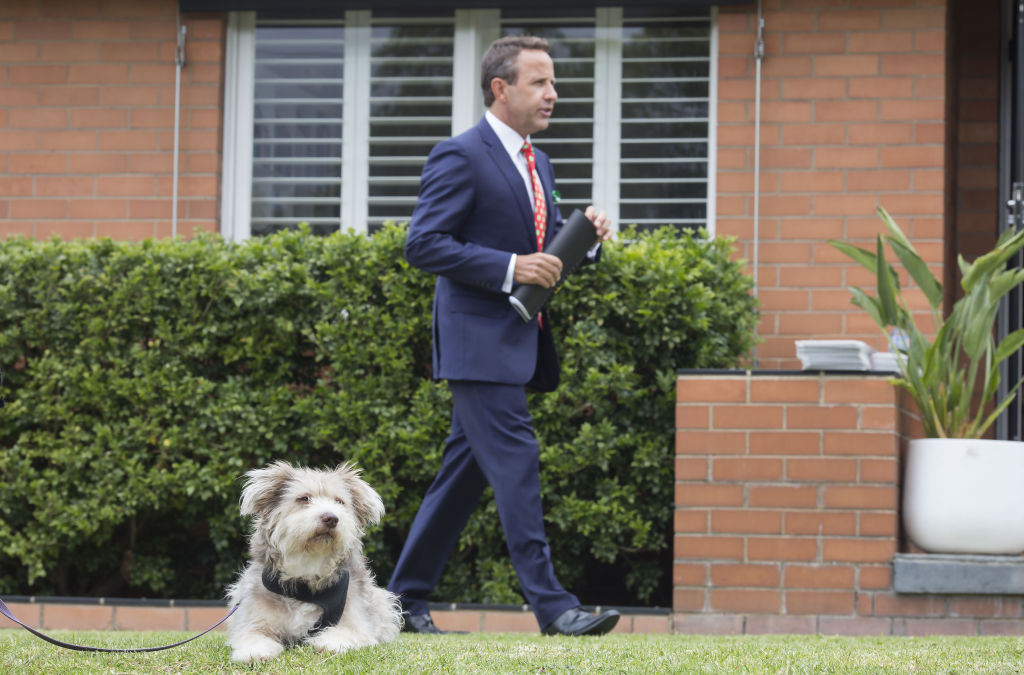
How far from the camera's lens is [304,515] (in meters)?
4.07

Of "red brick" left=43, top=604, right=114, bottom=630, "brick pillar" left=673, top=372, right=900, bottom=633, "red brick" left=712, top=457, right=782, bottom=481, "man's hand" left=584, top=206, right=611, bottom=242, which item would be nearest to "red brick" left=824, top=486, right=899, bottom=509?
"brick pillar" left=673, top=372, right=900, bottom=633

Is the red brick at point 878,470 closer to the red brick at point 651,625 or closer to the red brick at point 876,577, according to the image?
the red brick at point 876,577

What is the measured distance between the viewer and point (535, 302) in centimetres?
518

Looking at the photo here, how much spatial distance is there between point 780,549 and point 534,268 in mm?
2024

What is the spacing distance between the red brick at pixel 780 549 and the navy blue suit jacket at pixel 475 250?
Result: 1506 mm

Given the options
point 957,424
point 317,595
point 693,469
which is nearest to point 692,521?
point 693,469

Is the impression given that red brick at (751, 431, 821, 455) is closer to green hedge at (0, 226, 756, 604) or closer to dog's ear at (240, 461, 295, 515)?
green hedge at (0, 226, 756, 604)

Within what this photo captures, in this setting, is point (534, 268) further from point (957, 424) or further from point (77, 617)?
point (77, 617)

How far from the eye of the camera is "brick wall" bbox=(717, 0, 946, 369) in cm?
773

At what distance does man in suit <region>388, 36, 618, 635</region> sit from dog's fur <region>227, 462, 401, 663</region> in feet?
2.87

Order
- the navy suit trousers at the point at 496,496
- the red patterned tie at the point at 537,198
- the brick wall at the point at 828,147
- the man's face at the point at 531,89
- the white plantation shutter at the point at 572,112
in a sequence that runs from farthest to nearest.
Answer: the white plantation shutter at the point at 572,112 → the brick wall at the point at 828,147 → the red patterned tie at the point at 537,198 → the man's face at the point at 531,89 → the navy suit trousers at the point at 496,496

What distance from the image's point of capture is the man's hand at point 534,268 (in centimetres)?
508

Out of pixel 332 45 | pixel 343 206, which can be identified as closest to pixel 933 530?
pixel 343 206

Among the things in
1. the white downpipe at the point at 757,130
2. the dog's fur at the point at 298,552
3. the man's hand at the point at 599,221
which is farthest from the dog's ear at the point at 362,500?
the white downpipe at the point at 757,130
